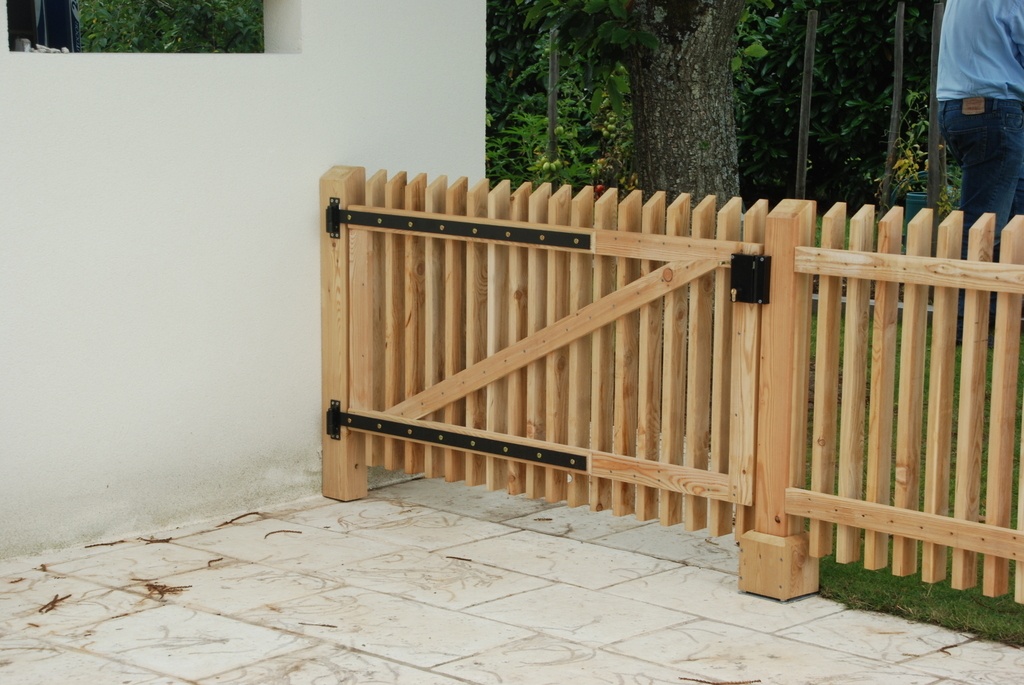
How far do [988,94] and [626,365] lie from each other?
2.98 meters

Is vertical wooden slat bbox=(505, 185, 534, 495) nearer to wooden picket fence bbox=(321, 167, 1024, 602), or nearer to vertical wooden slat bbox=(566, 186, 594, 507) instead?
wooden picket fence bbox=(321, 167, 1024, 602)

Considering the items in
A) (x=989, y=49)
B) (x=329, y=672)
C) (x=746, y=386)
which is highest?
(x=989, y=49)

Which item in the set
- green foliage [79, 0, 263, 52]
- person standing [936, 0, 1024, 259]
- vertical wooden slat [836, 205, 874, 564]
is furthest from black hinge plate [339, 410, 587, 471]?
green foliage [79, 0, 263, 52]

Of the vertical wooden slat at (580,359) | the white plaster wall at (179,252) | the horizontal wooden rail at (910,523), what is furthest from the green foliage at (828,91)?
the horizontal wooden rail at (910,523)

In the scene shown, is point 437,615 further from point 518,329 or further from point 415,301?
point 415,301

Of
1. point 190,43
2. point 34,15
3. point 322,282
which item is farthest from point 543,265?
point 190,43

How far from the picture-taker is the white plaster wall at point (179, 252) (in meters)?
5.37

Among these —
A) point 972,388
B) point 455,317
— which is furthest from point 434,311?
point 972,388

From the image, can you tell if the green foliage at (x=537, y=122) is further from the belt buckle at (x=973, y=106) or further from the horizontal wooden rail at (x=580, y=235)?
the horizontal wooden rail at (x=580, y=235)

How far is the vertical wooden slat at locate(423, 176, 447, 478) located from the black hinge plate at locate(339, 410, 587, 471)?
9cm

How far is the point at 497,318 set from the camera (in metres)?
5.76

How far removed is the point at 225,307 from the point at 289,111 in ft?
2.75

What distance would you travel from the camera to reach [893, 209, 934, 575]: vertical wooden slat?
15.4 feet

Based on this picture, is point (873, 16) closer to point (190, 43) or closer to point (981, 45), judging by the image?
point (981, 45)
